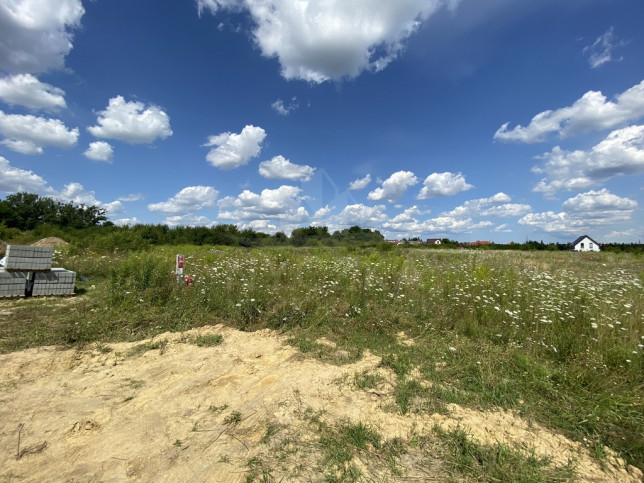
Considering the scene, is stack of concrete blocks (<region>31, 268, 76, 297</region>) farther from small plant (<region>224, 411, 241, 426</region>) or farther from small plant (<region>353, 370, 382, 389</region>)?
small plant (<region>353, 370, 382, 389</region>)

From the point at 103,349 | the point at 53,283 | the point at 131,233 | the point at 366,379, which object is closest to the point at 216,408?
the point at 366,379

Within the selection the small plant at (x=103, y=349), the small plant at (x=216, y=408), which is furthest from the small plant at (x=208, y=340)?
the small plant at (x=216, y=408)

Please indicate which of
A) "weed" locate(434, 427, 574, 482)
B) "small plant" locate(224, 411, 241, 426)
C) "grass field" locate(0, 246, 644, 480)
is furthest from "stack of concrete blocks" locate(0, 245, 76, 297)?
"weed" locate(434, 427, 574, 482)

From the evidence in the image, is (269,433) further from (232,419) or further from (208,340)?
(208,340)

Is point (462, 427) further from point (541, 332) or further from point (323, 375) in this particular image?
point (541, 332)

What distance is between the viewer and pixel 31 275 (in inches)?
330

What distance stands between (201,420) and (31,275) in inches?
337

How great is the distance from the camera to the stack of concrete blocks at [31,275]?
26.2ft

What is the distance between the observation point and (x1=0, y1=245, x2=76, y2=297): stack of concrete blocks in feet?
26.2

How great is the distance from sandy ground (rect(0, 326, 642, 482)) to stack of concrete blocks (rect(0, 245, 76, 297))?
16.4 feet

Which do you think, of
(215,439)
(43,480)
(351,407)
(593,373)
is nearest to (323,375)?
(351,407)

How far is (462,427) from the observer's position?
9.35ft

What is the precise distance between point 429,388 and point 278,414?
1677mm

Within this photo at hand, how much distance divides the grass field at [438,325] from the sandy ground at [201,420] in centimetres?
24
